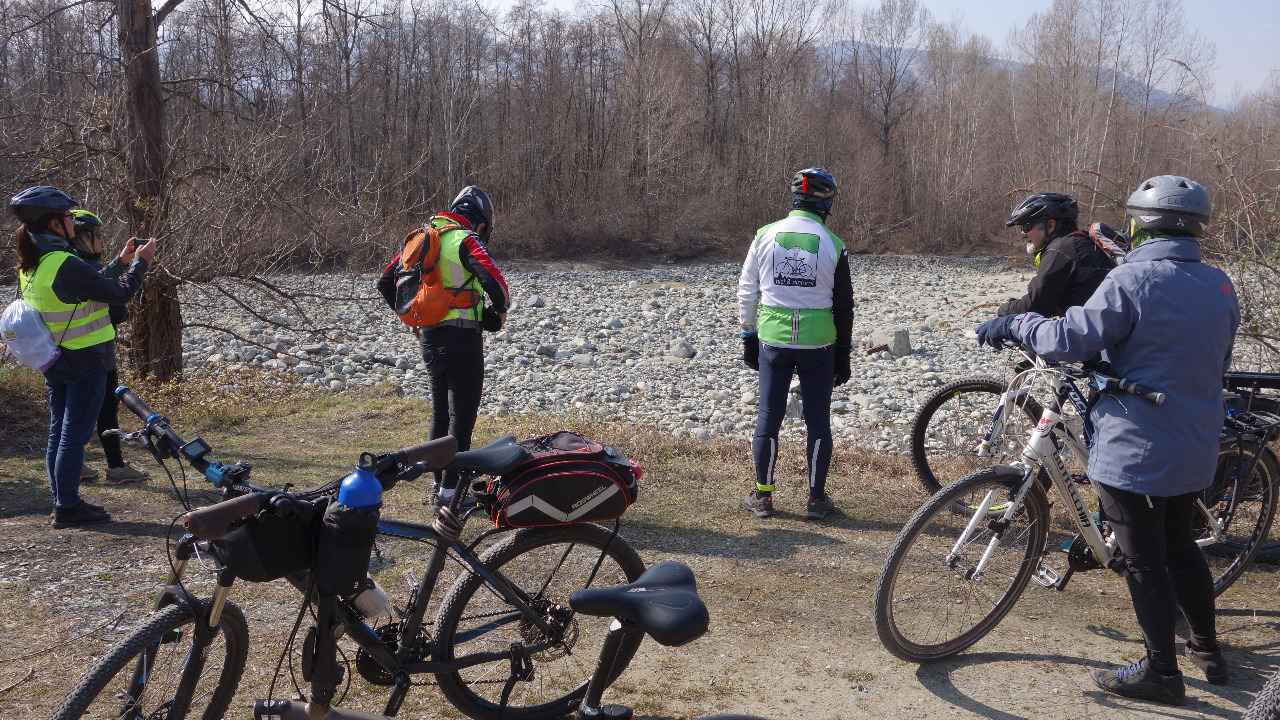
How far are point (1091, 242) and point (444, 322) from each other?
11.8 ft

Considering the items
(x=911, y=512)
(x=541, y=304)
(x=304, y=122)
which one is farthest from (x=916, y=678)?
(x=541, y=304)

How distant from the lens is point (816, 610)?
4.73m

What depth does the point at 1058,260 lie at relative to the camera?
547 centimetres

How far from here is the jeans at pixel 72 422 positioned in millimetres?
5594

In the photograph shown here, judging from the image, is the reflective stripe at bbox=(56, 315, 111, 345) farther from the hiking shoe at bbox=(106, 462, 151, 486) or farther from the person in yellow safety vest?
the hiking shoe at bbox=(106, 462, 151, 486)

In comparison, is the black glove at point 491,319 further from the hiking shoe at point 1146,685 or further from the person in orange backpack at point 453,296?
the hiking shoe at point 1146,685

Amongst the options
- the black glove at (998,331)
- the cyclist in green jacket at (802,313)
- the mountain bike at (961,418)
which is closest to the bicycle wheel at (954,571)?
the black glove at (998,331)

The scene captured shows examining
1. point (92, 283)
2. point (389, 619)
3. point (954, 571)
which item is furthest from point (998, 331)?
point (92, 283)

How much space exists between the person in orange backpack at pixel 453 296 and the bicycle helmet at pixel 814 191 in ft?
5.85

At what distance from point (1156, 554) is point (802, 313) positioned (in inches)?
95.1

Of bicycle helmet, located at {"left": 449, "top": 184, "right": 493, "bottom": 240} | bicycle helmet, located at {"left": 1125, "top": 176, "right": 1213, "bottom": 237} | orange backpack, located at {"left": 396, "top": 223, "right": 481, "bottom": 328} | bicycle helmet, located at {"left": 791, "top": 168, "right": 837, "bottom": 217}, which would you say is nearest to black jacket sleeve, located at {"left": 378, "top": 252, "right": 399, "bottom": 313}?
orange backpack, located at {"left": 396, "top": 223, "right": 481, "bottom": 328}

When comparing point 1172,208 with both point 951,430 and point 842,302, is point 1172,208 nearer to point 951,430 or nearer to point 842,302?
point 842,302

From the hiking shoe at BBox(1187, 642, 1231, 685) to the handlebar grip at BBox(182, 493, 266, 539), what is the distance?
11.9 feet

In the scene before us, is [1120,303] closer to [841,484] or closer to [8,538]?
[841,484]
